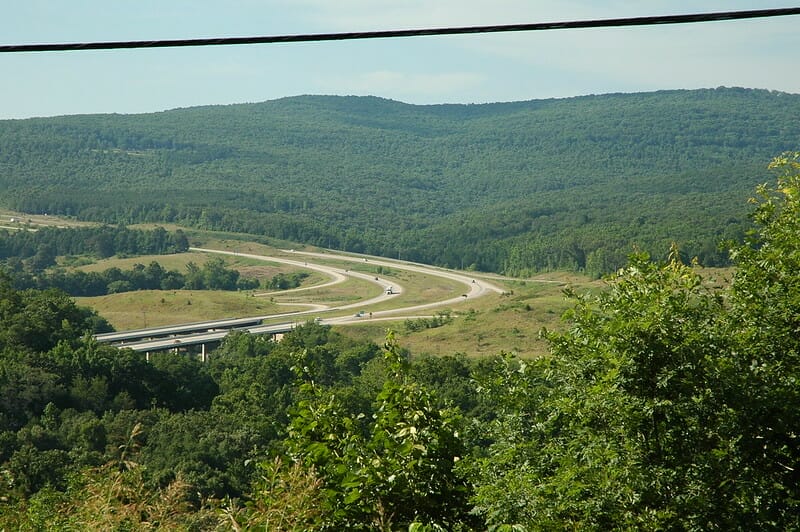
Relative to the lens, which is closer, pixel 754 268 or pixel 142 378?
pixel 754 268

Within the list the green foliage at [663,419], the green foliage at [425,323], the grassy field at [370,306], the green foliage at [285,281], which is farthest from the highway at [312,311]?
the green foliage at [663,419]

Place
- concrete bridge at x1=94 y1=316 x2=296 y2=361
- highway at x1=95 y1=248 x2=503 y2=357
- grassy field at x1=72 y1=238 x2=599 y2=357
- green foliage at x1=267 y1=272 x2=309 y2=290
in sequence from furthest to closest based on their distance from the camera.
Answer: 1. green foliage at x1=267 y1=272 x2=309 y2=290
2. highway at x1=95 y1=248 x2=503 y2=357
3. grassy field at x1=72 y1=238 x2=599 y2=357
4. concrete bridge at x1=94 y1=316 x2=296 y2=361

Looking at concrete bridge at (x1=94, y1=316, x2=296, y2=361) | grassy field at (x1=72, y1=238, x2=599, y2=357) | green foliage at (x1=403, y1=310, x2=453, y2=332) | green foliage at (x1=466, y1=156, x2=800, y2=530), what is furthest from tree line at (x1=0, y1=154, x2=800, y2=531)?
green foliage at (x1=403, y1=310, x2=453, y2=332)

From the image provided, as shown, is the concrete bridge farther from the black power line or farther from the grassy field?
the black power line

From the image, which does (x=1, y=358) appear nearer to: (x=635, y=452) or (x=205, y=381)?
(x=205, y=381)

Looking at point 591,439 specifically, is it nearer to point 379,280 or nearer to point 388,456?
point 388,456

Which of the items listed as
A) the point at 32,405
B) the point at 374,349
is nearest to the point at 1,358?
the point at 32,405

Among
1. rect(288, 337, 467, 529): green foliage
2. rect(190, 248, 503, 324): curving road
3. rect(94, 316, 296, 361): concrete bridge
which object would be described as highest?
rect(288, 337, 467, 529): green foliage

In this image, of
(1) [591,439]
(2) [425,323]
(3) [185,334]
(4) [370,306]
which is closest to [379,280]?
(4) [370,306]

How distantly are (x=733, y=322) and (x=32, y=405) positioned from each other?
159ft

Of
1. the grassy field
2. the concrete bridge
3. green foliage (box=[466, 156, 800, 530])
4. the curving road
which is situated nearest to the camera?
green foliage (box=[466, 156, 800, 530])

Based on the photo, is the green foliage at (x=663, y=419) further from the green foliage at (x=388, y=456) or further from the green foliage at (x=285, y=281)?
the green foliage at (x=285, y=281)

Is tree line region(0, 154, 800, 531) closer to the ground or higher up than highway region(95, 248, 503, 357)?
higher up

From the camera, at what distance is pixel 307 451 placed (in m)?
10.3
